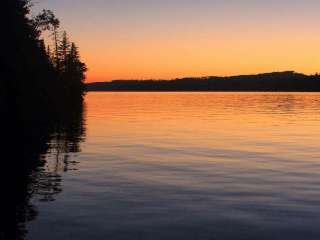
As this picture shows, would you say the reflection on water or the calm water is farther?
the reflection on water

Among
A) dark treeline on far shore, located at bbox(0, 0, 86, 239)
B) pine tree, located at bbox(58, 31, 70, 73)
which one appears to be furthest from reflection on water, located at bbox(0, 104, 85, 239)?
pine tree, located at bbox(58, 31, 70, 73)

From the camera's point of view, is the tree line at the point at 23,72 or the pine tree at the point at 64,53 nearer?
the tree line at the point at 23,72

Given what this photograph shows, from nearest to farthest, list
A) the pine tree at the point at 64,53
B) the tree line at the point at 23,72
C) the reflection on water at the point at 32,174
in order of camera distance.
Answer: the reflection on water at the point at 32,174 → the tree line at the point at 23,72 → the pine tree at the point at 64,53

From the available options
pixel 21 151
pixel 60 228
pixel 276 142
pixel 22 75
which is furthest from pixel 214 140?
pixel 60 228

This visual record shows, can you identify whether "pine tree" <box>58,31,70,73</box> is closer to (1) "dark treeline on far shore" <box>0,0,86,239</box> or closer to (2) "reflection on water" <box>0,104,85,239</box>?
(1) "dark treeline on far shore" <box>0,0,86,239</box>

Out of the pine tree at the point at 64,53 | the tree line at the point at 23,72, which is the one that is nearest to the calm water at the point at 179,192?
the tree line at the point at 23,72

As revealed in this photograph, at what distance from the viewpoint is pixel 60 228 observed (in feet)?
47.4

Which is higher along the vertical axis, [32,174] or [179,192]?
[179,192]

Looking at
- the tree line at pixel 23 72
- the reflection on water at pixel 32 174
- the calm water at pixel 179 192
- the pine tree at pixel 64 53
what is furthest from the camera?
the pine tree at pixel 64 53

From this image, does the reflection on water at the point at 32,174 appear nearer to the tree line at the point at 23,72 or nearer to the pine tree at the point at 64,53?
the tree line at the point at 23,72

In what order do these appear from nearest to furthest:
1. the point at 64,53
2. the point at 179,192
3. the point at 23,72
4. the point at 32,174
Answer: the point at 179,192
the point at 32,174
the point at 23,72
the point at 64,53

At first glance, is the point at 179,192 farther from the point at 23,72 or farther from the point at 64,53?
the point at 64,53

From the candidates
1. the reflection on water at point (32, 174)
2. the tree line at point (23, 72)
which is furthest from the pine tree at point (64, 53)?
the reflection on water at point (32, 174)

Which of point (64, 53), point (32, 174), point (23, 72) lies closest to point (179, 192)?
point (32, 174)
